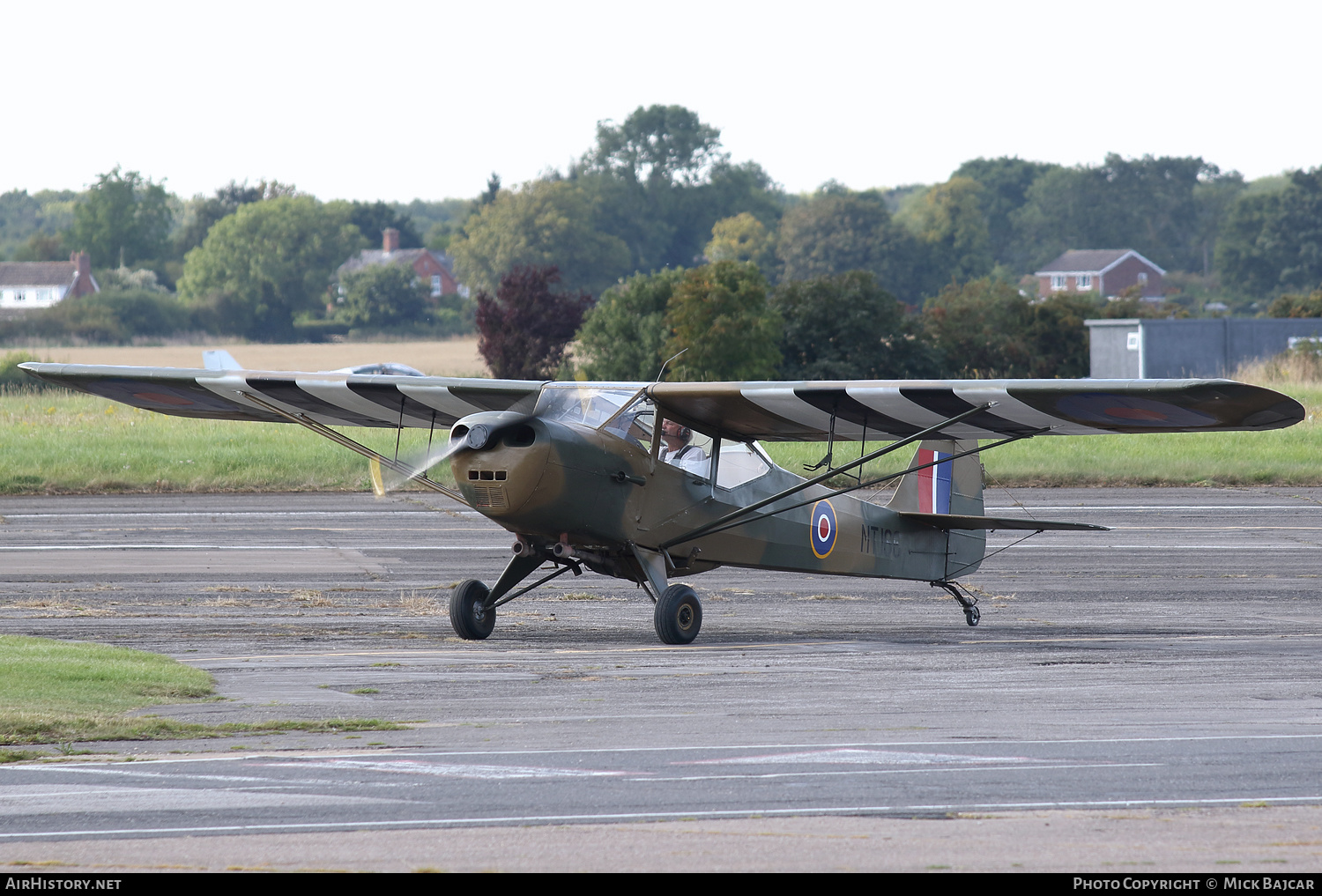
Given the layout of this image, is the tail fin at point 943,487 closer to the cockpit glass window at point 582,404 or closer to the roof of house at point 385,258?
the cockpit glass window at point 582,404

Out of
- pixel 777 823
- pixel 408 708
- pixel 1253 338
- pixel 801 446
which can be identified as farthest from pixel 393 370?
pixel 777 823

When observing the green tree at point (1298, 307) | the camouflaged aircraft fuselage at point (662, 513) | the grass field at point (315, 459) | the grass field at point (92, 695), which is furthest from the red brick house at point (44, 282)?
the grass field at point (92, 695)

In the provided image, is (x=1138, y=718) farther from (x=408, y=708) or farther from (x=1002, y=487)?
(x=1002, y=487)

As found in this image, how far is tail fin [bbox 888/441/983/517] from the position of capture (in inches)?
630

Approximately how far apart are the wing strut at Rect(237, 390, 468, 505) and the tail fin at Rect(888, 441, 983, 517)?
4973 mm

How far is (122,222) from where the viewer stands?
164 meters

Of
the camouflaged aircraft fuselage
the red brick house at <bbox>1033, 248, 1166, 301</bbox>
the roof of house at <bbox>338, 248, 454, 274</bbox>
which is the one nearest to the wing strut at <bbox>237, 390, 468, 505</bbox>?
the camouflaged aircraft fuselage

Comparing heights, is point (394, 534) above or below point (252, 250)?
below

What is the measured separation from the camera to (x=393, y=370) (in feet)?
176

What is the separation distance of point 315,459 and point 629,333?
24943mm

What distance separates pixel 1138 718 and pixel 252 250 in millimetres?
145145

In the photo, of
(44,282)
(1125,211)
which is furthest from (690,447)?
(1125,211)

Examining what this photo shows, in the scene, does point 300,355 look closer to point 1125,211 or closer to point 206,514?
point 206,514

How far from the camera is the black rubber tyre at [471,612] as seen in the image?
43.5ft
